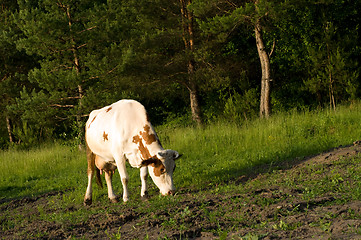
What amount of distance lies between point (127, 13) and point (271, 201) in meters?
18.0

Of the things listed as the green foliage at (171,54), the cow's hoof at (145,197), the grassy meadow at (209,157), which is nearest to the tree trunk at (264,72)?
the green foliage at (171,54)

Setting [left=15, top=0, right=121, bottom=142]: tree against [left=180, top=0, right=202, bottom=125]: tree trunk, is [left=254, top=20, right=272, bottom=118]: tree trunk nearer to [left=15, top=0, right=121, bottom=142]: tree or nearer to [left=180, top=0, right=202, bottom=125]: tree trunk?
[left=180, top=0, right=202, bottom=125]: tree trunk

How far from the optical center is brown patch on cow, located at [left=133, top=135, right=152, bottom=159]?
9.35 meters

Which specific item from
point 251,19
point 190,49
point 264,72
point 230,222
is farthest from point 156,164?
point 190,49

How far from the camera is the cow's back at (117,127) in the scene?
9.60 m

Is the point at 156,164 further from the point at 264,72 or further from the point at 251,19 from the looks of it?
the point at 264,72

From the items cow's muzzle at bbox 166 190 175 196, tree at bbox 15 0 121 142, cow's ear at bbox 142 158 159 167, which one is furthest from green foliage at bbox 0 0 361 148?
cow's muzzle at bbox 166 190 175 196

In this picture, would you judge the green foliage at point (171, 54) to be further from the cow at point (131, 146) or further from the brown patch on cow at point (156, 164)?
the brown patch on cow at point (156, 164)

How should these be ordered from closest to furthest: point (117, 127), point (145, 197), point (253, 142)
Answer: point (145, 197), point (117, 127), point (253, 142)

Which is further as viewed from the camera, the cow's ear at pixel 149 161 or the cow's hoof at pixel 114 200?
the cow's hoof at pixel 114 200

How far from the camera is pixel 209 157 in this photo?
1438 centimetres

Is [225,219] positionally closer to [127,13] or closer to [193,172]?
[193,172]

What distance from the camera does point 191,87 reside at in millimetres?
26031

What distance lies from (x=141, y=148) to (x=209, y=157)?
17.1 ft
